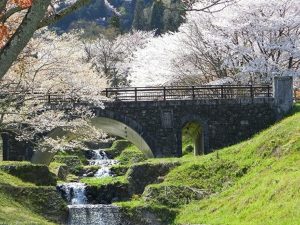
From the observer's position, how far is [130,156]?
149ft

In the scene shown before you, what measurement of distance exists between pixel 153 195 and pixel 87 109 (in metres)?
8.55

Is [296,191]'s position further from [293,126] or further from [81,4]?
[81,4]

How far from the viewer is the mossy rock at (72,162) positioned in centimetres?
4000

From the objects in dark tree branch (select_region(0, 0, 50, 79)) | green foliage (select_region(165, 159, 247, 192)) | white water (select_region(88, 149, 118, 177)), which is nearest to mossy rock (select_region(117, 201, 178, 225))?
green foliage (select_region(165, 159, 247, 192))

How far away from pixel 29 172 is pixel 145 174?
17.0 feet

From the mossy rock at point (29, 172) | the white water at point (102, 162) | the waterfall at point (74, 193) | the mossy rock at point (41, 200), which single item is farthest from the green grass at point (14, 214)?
the white water at point (102, 162)

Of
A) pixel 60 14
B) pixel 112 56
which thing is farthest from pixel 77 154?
pixel 60 14

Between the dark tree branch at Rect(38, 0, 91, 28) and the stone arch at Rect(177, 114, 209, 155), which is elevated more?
the dark tree branch at Rect(38, 0, 91, 28)

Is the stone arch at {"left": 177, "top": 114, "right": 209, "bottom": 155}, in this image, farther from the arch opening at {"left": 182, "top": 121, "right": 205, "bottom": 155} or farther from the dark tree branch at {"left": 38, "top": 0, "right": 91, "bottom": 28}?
the dark tree branch at {"left": 38, "top": 0, "right": 91, "bottom": 28}

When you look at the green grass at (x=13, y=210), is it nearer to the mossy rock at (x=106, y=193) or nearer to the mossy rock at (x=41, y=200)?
the mossy rock at (x=41, y=200)

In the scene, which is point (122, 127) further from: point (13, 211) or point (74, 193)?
point (13, 211)

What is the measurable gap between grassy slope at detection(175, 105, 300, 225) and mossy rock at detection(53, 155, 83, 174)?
16.9 meters

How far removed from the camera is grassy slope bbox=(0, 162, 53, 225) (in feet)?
52.3

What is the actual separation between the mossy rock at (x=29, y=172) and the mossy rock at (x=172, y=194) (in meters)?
5.01
